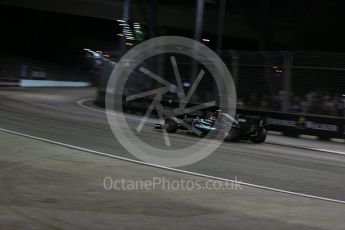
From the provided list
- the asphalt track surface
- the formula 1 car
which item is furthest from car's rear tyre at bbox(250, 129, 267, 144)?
the asphalt track surface

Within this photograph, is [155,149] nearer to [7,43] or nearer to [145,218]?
[145,218]

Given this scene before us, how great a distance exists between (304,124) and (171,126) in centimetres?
697

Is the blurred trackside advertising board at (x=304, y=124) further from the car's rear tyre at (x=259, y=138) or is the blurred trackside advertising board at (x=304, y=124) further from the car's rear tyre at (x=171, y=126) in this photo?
the car's rear tyre at (x=171, y=126)

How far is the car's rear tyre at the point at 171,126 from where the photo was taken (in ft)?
59.0

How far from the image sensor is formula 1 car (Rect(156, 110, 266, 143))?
Result: 56.5 ft

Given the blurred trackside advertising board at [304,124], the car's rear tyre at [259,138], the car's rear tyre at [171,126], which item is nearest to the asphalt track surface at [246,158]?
the car's rear tyre at [259,138]

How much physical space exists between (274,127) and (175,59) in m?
7.83

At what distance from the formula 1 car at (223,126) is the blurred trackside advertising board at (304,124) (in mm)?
4967

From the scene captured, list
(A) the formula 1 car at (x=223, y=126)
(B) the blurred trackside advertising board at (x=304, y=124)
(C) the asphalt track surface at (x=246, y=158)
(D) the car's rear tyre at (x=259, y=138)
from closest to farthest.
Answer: (C) the asphalt track surface at (x=246, y=158)
(A) the formula 1 car at (x=223, y=126)
(D) the car's rear tyre at (x=259, y=138)
(B) the blurred trackside advertising board at (x=304, y=124)

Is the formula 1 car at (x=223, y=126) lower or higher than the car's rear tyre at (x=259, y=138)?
higher

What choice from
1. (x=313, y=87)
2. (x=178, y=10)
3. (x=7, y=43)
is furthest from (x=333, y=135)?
(x=7, y=43)

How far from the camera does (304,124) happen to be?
2277cm

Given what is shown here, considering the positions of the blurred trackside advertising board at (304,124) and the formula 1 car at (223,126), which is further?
the blurred trackside advertising board at (304,124)

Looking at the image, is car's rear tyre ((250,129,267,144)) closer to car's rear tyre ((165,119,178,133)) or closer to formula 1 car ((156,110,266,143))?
formula 1 car ((156,110,266,143))
